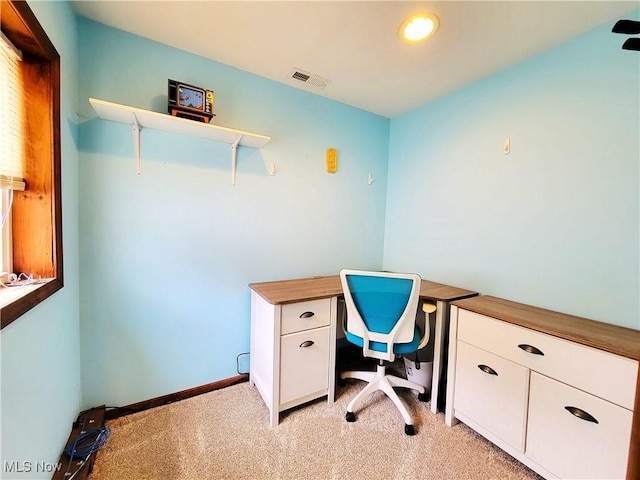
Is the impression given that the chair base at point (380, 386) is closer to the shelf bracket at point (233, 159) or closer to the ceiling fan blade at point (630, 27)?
the shelf bracket at point (233, 159)

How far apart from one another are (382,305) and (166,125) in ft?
5.78

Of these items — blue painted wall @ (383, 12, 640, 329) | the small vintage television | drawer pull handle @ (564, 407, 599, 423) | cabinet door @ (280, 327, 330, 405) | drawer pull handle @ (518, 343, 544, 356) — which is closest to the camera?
drawer pull handle @ (564, 407, 599, 423)

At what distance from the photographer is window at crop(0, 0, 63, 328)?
1.04 metres

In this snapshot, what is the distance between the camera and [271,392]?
1574 mm

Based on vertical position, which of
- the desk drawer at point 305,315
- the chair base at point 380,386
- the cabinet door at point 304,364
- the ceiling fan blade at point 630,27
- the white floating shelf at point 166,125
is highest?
the ceiling fan blade at point 630,27

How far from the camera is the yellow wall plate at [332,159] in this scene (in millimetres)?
2322

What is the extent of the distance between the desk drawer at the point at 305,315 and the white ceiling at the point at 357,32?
5.50ft

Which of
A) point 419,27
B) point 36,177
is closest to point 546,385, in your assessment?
point 419,27

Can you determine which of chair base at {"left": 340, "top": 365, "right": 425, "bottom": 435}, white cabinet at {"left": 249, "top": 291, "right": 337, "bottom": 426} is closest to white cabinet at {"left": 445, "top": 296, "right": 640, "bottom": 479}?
chair base at {"left": 340, "top": 365, "right": 425, "bottom": 435}

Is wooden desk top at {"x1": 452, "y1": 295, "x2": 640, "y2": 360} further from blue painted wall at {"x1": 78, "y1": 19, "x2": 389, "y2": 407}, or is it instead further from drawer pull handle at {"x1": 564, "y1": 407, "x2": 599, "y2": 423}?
blue painted wall at {"x1": 78, "y1": 19, "x2": 389, "y2": 407}

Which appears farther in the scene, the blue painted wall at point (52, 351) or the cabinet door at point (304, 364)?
the cabinet door at point (304, 364)

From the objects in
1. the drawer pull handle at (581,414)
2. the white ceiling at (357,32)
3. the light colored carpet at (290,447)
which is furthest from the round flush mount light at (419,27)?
the light colored carpet at (290,447)

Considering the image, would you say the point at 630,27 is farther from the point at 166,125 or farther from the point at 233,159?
the point at 166,125

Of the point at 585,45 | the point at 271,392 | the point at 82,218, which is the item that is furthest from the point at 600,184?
the point at 82,218
